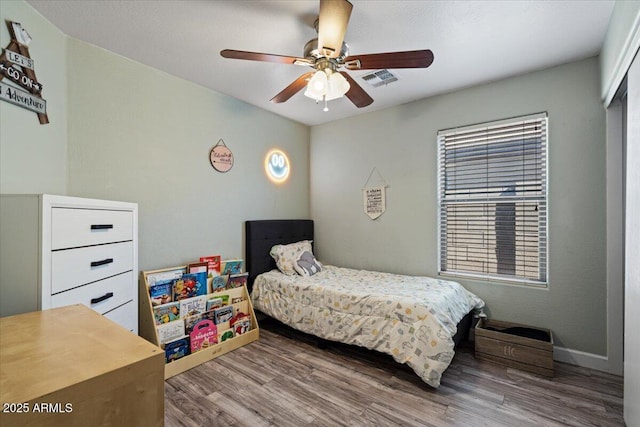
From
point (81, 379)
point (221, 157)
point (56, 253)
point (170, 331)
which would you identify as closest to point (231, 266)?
point (170, 331)

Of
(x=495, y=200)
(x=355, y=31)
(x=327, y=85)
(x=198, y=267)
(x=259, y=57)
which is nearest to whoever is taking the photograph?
(x=259, y=57)

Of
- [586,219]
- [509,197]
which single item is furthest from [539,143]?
[586,219]

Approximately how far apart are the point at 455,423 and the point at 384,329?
0.73 meters

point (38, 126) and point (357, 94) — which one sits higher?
point (357, 94)

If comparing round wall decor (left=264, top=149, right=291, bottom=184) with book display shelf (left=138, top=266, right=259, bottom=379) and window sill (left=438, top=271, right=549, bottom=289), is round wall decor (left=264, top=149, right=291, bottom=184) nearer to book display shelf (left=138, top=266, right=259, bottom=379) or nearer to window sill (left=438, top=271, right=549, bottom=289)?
book display shelf (left=138, top=266, right=259, bottom=379)

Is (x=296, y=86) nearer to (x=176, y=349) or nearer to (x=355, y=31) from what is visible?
(x=355, y=31)

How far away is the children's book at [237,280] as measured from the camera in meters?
2.92

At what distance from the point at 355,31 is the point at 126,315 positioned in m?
2.43

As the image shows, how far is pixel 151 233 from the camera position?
2.51 m

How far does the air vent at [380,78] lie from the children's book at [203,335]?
8.68 ft

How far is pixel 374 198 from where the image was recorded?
3.56m

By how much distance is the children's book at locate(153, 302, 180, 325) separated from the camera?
2.33 m

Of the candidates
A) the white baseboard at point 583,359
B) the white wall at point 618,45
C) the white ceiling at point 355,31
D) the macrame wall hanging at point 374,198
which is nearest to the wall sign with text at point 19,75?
the white ceiling at point 355,31

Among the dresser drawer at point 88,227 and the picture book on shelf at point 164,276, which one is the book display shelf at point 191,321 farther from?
the dresser drawer at point 88,227
